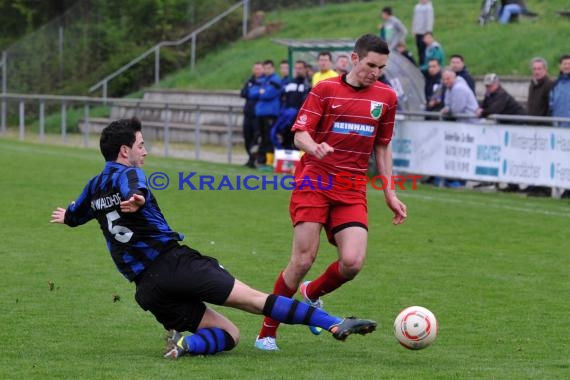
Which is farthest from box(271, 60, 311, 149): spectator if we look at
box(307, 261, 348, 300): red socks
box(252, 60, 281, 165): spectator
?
box(307, 261, 348, 300): red socks

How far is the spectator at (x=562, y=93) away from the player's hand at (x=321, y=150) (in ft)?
34.7

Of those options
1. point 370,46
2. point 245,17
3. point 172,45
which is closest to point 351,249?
point 370,46

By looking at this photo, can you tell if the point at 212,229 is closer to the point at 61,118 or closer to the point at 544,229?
the point at 544,229

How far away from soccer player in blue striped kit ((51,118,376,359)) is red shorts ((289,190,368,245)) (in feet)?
2.25

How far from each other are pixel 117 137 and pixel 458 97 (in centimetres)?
1199

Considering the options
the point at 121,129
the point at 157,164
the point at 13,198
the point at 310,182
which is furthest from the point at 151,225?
the point at 157,164

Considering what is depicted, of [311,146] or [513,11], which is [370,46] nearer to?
[311,146]

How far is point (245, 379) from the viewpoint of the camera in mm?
6203

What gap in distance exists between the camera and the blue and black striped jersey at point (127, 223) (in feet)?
22.3

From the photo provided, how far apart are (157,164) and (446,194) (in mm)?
6919

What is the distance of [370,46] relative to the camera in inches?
285

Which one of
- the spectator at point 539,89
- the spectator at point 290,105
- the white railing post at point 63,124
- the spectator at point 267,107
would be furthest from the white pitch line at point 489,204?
the white railing post at point 63,124

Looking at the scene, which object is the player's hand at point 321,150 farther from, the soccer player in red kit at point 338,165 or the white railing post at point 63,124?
the white railing post at point 63,124

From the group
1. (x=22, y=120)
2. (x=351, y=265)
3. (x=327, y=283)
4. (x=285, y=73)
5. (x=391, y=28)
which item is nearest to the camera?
(x=351, y=265)
